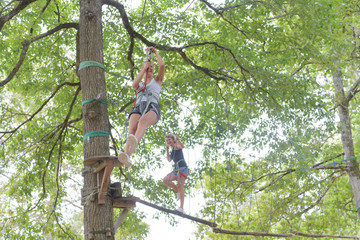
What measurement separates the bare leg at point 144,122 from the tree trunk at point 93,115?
17.8 inches

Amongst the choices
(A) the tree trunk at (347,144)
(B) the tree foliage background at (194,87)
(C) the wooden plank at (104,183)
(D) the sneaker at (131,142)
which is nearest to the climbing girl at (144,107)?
(D) the sneaker at (131,142)

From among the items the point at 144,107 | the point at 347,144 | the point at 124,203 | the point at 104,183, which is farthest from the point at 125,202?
the point at 347,144

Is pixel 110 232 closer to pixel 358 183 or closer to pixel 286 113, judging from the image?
pixel 286 113

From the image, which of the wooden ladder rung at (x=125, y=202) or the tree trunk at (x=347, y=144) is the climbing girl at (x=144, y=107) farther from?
the tree trunk at (x=347, y=144)

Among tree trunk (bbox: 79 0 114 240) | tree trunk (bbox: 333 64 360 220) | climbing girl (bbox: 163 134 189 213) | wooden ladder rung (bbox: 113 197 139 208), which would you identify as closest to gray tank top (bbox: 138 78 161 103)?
tree trunk (bbox: 79 0 114 240)

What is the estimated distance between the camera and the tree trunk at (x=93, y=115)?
12.3 ft

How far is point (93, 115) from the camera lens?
13.6 ft

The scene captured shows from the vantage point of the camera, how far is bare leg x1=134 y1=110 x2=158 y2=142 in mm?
3743

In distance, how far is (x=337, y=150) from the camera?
10.1 meters

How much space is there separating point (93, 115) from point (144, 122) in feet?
1.94

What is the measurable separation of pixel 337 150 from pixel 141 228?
484 centimetres

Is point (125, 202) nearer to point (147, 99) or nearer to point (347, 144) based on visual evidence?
point (147, 99)

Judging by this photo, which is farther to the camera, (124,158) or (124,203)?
(124,203)

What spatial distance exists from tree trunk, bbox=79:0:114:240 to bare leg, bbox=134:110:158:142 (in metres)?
0.45
